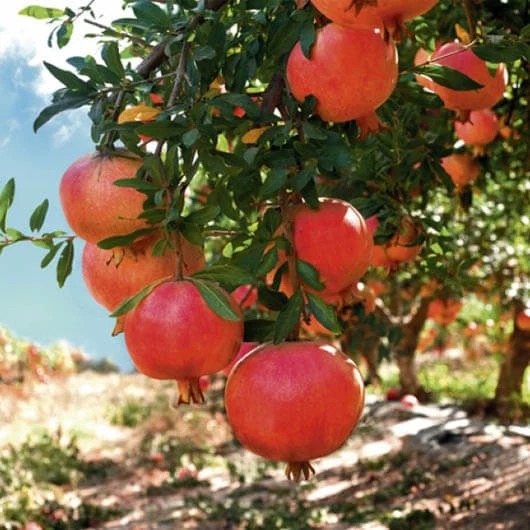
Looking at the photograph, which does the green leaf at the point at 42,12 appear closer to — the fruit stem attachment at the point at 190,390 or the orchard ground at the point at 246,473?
the fruit stem attachment at the point at 190,390

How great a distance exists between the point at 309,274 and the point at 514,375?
6.55 meters

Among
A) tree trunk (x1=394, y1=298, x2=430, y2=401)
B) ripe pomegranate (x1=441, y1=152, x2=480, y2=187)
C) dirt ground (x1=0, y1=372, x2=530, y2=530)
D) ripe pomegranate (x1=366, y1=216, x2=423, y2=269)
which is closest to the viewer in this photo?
ripe pomegranate (x1=366, y1=216, x2=423, y2=269)

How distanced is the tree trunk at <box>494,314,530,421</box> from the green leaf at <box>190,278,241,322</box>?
250 inches

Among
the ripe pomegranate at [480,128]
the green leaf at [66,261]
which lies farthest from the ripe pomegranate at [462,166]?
the green leaf at [66,261]

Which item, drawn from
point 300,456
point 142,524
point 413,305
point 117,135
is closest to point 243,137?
point 117,135

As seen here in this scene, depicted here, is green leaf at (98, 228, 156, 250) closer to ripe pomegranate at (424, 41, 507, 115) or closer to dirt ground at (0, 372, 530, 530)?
ripe pomegranate at (424, 41, 507, 115)

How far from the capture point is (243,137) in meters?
1.31

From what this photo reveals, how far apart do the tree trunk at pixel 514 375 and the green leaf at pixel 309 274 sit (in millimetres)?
6226

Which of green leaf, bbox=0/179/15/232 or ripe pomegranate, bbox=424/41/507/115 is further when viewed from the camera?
ripe pomegranate, bbox=424/41/507/115

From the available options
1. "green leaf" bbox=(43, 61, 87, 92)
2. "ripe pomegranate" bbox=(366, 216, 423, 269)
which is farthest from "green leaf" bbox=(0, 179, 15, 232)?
"ripe pomegranate" bbox=(366, 216, 423, 269)

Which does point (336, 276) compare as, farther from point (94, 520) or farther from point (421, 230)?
point (94, 520)

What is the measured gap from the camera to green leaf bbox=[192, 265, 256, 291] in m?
1.11

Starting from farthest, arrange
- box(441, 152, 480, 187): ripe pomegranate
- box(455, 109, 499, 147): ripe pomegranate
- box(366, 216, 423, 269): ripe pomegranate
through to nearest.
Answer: box(441, 152, 480, 187): ripe pomegranate → box(455, 109, 499, 147): ripe pomegranate → box(366, 216, 423, 269): ripe pomegranate

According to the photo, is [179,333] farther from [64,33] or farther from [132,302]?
[64,33]
